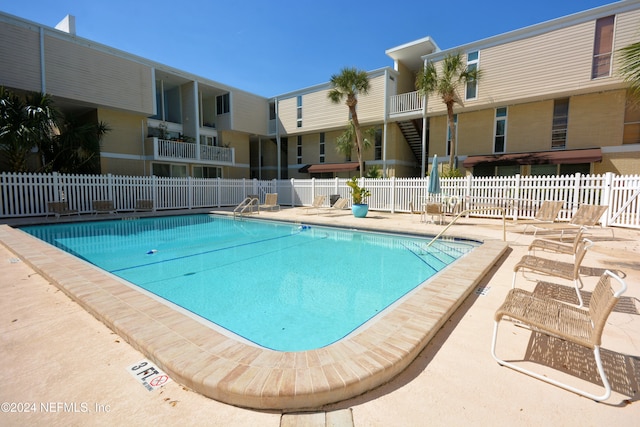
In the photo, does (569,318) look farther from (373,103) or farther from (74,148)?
(74,148)

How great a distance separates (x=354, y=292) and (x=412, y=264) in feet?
6.55

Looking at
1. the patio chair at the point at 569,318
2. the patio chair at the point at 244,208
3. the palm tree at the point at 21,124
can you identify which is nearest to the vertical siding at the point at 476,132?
the patio chair at the point at 244,208

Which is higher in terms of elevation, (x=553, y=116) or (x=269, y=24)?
(x=269, y=24)

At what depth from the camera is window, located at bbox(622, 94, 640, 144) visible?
13156 millimetres

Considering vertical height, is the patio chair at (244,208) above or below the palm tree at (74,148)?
below

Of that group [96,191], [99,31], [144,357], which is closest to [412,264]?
[144,357]

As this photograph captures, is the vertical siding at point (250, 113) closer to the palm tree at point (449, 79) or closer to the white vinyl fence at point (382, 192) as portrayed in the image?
the white vinyl fence at point (382, 192)

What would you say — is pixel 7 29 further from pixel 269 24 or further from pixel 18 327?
pixel 18 327

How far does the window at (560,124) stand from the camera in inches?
578

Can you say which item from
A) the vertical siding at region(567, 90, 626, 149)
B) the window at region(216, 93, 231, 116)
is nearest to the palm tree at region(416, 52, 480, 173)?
the vertical siding at region(567, 90, 626, 149)

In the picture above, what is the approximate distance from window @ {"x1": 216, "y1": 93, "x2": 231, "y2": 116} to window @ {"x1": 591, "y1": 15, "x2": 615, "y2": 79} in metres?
21.0

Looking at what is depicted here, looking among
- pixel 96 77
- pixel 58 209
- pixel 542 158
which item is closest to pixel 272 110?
pixel 96 77

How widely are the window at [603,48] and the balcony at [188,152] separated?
20.8 meters

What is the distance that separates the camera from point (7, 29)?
12664mm
